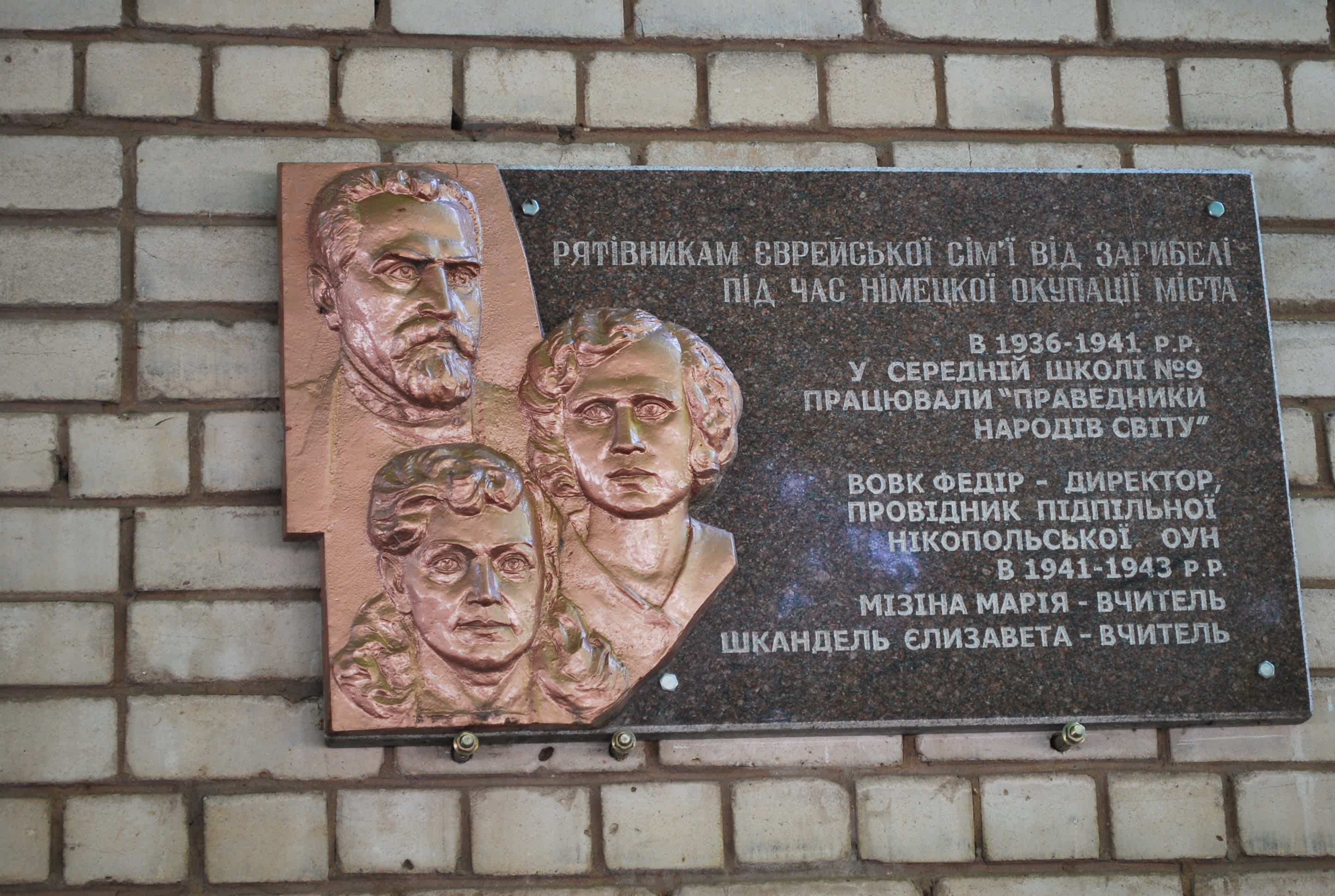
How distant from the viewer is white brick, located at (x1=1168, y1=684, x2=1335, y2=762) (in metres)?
2.71

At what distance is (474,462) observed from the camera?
8.41ft

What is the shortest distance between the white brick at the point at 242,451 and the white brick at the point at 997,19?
1.48 m

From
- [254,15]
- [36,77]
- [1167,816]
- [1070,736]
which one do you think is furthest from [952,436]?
[36,77]

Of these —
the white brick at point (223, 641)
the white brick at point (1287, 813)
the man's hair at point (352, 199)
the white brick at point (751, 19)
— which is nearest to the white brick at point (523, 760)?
the white brick at point (223, 641)

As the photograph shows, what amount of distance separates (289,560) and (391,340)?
435mm

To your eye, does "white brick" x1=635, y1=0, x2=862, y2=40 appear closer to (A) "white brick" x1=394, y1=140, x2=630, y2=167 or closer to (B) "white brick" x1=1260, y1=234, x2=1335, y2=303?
(A) "white brick" x1=394, y1=140, x2=630, y2=167

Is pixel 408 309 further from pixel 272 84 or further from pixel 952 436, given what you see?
pixel 952 436

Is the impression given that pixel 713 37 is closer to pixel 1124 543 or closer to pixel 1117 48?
pixel 1117 48

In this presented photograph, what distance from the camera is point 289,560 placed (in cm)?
265

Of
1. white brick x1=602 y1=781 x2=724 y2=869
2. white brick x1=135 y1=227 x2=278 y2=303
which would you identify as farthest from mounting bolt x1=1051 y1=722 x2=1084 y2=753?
white brick x1=135 y1=227 x2=278 y2=303

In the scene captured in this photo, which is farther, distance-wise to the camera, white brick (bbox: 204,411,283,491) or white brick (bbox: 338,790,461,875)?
white brick (bbox: 204,411,283,491)

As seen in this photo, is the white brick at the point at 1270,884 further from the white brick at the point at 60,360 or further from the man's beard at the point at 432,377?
the white brick at the point at 60,360

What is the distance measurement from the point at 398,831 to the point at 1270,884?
1.55 m

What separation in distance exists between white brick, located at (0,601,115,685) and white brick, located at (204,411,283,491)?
12.0 inches
